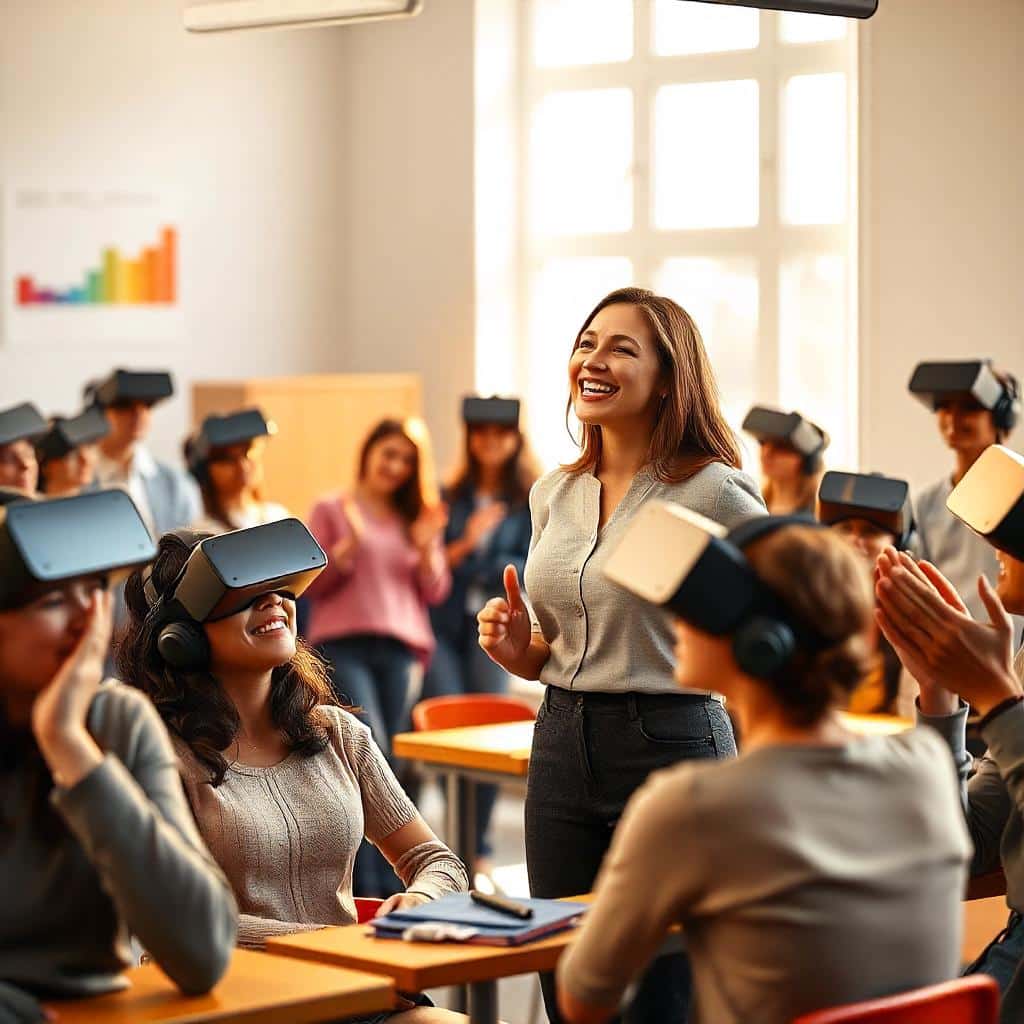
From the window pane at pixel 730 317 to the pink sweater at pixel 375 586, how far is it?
184 cm

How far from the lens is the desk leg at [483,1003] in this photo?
249 centimetres

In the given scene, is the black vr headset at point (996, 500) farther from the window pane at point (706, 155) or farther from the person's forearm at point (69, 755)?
the window pane at point (706, 155)

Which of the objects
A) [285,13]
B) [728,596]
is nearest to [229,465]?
[285,13]

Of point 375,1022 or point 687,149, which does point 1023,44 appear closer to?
point 687,149

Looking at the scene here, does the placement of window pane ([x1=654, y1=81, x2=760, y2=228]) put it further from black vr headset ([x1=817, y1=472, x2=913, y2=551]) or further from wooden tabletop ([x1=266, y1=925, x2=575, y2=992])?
wooden tabletop ([x1=266, y1=925, x2=575, y2=992])

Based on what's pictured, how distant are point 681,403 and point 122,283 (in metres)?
5.45

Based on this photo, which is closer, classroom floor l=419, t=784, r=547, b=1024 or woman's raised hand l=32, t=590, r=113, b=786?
woman's raised hand l=32, t=590, r=113, b=786

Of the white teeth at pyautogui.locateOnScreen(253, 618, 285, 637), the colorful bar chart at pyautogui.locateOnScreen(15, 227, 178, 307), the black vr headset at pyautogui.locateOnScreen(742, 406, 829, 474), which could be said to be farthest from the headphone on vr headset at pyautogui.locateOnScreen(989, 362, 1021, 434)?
the colorful bar chart at pyautogui.locateOnScreen(15, 227, 178, 307)

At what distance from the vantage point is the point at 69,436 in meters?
5.96

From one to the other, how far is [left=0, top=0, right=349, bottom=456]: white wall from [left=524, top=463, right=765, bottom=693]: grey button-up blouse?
506 cm

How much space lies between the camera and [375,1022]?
9.30 ft

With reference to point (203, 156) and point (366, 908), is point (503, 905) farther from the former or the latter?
point (203, 156)

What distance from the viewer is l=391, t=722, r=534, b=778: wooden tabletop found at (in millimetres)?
4504

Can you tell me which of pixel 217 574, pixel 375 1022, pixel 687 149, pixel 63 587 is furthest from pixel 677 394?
pixel 687 149
